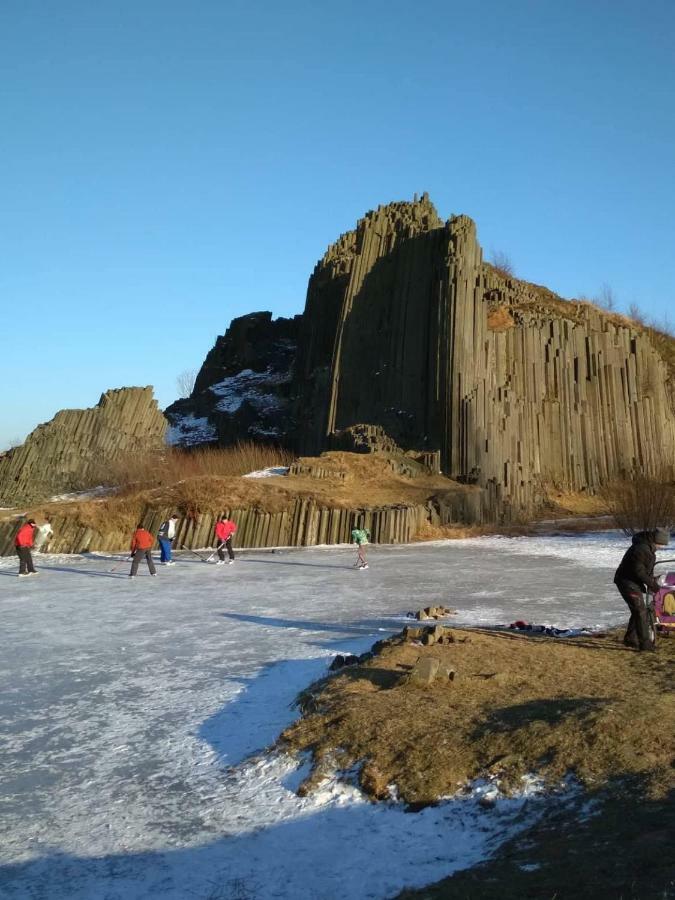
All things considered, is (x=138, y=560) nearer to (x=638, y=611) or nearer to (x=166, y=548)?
(x=166, y=548)

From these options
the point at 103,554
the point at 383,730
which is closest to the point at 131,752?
the point at 383,730

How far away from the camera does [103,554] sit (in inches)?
918

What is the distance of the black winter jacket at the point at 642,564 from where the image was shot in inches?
346

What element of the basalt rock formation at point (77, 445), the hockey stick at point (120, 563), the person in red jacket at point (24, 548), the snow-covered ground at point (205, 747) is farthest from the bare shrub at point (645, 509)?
the basalt rock formation at point (77, 445)

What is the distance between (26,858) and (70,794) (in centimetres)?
95

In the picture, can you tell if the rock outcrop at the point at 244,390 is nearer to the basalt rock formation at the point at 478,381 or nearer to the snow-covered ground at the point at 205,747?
the basalt rock formation at the point at 478,381

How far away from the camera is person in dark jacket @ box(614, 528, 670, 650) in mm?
8766

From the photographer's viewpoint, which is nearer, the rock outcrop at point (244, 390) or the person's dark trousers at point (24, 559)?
the person's dark trousers at point (24, 559)

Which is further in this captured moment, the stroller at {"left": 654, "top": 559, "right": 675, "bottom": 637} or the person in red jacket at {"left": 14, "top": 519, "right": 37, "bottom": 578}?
the person in red jacket at {"left": 14, "top": 519, "right": 37, "bottom": 578}

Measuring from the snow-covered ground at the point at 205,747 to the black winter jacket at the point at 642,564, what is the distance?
210 cm

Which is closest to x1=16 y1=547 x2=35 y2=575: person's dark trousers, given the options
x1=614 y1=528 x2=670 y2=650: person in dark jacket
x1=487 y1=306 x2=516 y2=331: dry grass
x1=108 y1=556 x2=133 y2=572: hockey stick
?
x1=108 y1=556 x2=133 y2=572: hockey stick

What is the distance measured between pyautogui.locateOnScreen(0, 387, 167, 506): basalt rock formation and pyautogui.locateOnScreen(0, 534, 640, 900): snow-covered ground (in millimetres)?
25034

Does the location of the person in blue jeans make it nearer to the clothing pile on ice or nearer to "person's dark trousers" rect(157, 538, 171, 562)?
"person's dark trousers" rect(157, 538, 171, 562)

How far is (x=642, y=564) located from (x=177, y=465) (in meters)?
28.1
